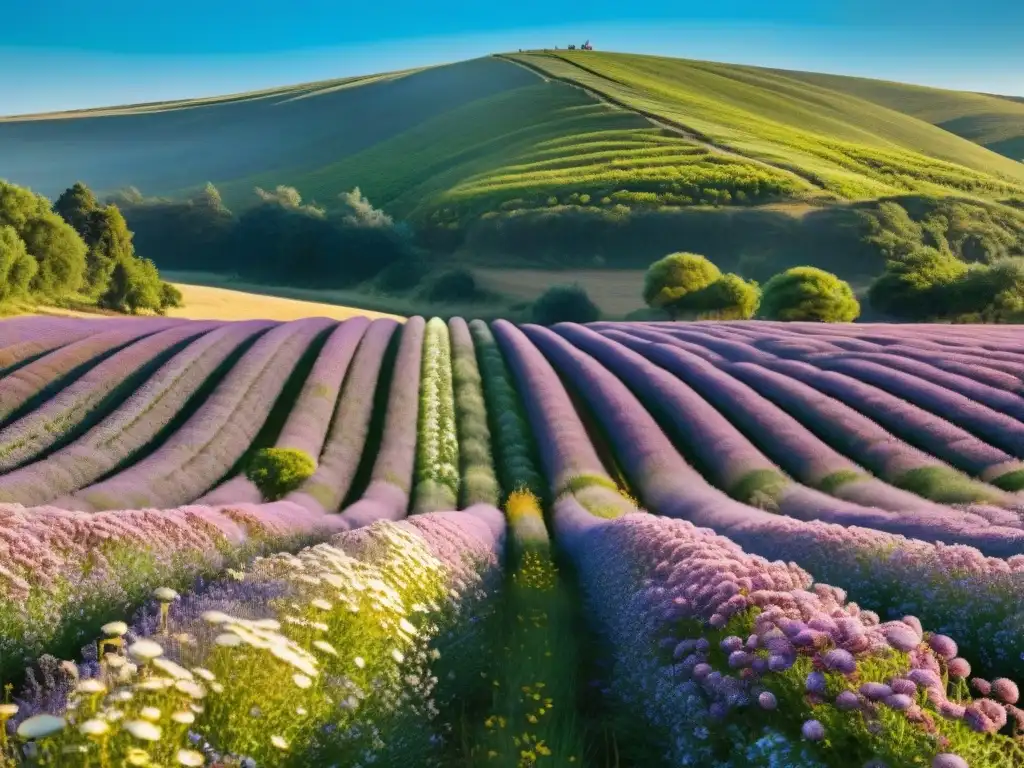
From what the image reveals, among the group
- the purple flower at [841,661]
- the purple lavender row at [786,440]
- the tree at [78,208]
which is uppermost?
the tree at [78,208]

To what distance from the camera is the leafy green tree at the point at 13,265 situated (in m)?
35.5

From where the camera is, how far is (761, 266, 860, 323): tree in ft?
175

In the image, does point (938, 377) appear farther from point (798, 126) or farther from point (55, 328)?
point (798, 126)

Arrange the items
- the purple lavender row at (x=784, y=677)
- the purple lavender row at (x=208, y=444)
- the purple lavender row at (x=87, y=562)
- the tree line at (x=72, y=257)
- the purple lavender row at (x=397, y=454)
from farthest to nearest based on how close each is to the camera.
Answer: the tree line at (x=72, y=257), the purple lavender row at (x=397, y=454), the purple lavender row at (x=208, y=444), the purple lavender row at (x=87, y=562), the purple lavender row at (x=784, y=677)

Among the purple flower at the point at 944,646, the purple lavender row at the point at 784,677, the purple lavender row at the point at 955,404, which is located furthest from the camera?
the purple lavender row at the point at 955,404

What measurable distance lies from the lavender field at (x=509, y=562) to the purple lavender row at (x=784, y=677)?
28 mm

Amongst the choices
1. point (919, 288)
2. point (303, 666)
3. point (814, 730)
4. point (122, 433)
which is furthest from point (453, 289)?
point (814, 730)

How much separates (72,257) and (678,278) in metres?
36.0

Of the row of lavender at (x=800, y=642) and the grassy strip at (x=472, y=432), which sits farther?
the grassy strip at (x=472, y=432)

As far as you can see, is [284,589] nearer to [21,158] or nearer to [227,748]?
[227,748]

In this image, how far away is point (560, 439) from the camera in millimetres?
22750

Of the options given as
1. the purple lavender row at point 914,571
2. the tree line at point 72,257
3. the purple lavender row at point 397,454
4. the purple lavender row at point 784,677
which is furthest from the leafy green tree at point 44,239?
the purple lavender row at point 784,677

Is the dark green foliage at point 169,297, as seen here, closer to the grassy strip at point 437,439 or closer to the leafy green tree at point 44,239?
the leafy green tree at point 44,239

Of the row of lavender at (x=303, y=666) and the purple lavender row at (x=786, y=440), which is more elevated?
the row of lavender at (x=303, y=666)
